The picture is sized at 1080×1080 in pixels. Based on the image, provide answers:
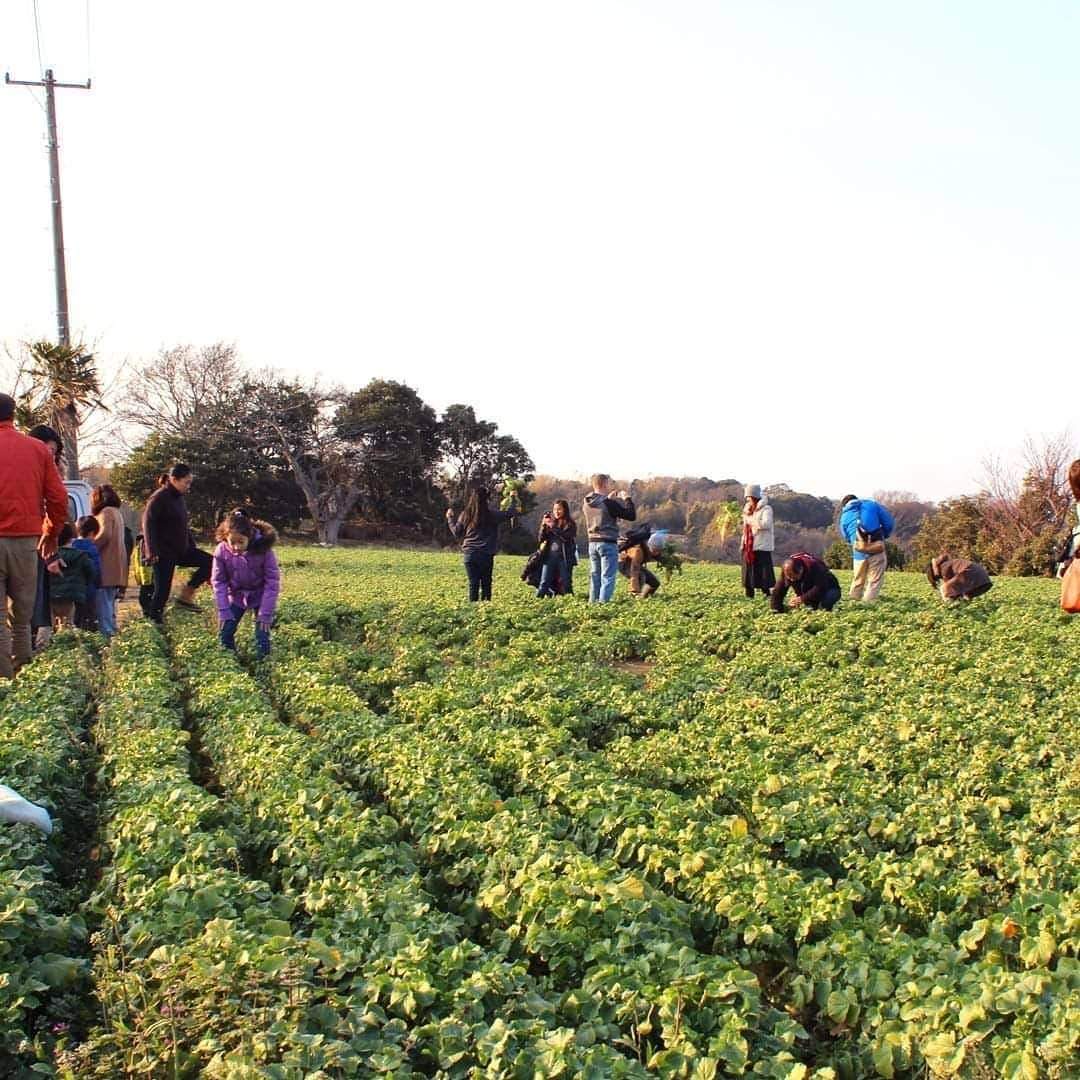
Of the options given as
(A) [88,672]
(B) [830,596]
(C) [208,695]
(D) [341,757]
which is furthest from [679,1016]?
(B) [830,596]

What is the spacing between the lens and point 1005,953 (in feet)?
13.2

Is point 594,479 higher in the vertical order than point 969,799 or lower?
higher

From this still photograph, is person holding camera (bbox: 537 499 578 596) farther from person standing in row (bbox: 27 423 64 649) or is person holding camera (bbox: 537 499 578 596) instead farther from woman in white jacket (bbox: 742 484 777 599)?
person standing in row (bbox: 27 423 64 649)

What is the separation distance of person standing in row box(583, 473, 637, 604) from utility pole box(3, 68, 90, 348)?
13.7 metres

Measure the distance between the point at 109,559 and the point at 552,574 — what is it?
694 centimetres

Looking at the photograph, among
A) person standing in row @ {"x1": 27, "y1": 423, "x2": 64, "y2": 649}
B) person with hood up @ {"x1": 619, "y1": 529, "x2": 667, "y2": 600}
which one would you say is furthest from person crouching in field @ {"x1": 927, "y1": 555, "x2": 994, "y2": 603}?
person standing in row @ {"x1": 27, "y1": 423, "x2": 64, "y2": 649}

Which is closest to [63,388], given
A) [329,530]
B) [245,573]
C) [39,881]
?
[245,573]

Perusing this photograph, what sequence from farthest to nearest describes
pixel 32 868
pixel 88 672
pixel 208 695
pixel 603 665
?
pixel 603 665
pixel 88 672
pixel 208 695
pixel 32 868

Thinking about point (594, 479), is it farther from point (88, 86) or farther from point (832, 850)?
point (88, 86)

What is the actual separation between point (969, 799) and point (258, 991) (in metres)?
3.96

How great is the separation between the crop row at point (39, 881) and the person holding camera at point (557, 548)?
9232 millimetres

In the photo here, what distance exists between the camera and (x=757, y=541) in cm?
1589

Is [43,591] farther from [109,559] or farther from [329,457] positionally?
[329,457]

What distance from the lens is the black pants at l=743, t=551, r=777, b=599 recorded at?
53.4 ft
